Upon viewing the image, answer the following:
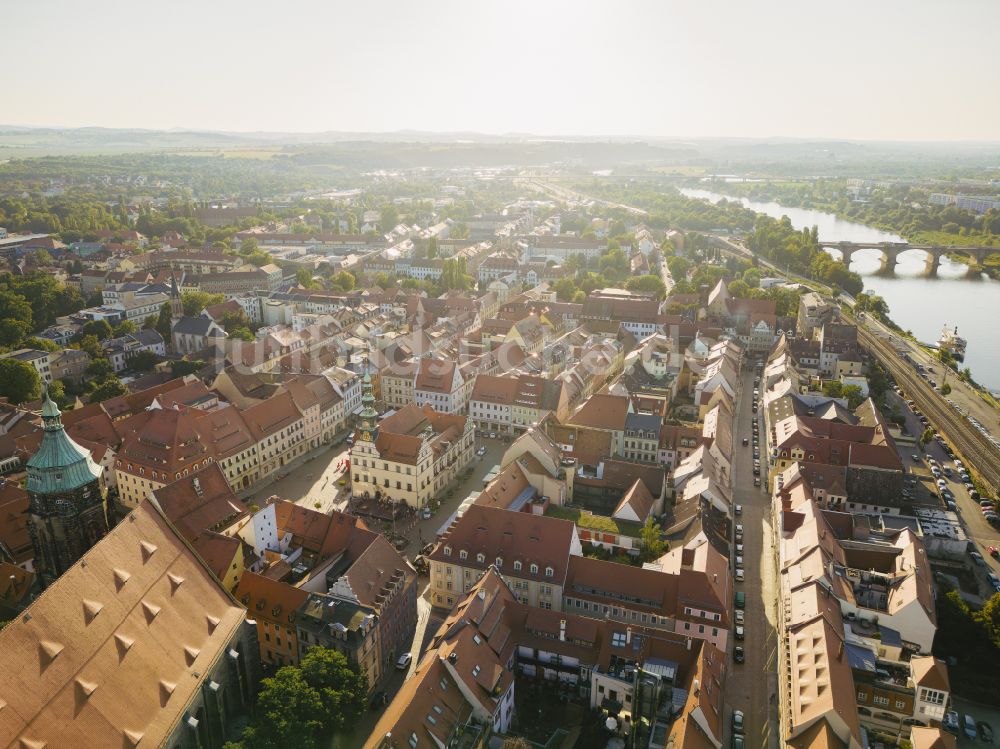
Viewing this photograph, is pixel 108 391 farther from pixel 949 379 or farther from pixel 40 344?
pixel 949 379

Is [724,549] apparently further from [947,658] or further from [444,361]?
[444,361]

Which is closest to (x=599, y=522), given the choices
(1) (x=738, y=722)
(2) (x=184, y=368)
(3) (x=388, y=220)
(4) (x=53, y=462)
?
(1) (x=738, y=722)

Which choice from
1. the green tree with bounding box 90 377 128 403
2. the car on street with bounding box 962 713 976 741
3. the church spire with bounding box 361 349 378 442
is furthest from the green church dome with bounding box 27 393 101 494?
the car on street with bounding box 962 713 976 741

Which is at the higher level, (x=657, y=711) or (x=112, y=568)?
(x=112, y=568)

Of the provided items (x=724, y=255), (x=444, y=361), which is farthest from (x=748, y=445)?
(x=724, y=255)

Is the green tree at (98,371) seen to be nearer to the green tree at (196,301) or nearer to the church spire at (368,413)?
the green tree at (196,301)
